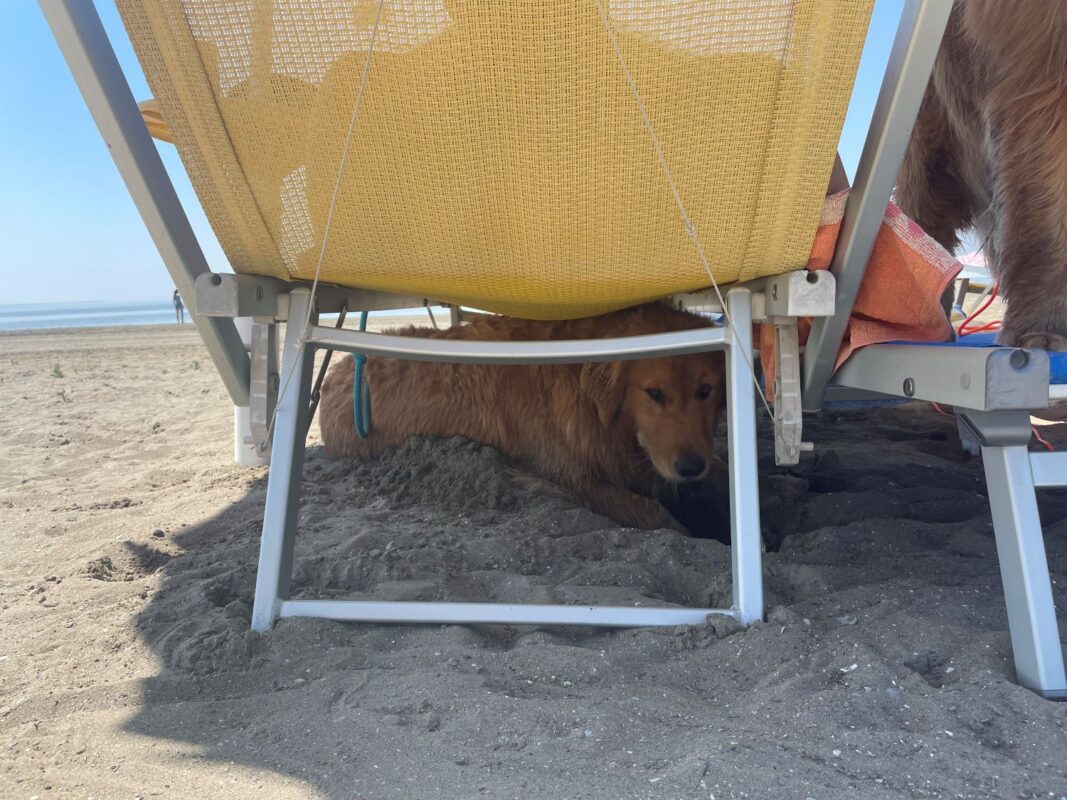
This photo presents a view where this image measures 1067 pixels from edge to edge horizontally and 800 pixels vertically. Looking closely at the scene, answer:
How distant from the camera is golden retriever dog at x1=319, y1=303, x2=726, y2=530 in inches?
112

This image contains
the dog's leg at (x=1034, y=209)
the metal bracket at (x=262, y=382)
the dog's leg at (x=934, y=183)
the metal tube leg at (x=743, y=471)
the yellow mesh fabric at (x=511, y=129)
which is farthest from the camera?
the dog's leg at (x=934, y=183)

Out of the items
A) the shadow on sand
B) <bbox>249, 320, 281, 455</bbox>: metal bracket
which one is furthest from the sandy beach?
<bbox>249, 320, 281, 455</bbox>: metal bracket

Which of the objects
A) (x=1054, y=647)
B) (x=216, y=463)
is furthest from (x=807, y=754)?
(x=216, y=463)

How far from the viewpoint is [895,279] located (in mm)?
1795

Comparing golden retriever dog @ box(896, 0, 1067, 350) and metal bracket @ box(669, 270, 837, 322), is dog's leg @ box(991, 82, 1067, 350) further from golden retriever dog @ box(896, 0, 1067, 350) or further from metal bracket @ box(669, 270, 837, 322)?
metal bracket @ box(669, 270, 837, 322)

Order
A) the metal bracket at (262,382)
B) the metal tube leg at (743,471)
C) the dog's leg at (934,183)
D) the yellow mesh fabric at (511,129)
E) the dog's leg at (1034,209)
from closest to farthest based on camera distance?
the yellow mesh fabric at (511,129) < the metal tube leg at (743,471) < the metal bracket at (262,382) < the dog's leg at (1034,209) < the dog's leg at (934,183)

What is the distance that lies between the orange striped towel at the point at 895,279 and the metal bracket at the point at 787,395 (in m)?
0.15

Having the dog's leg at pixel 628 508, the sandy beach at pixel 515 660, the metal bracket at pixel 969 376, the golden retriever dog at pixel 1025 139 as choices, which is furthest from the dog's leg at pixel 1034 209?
the dog's leg at pixel 628 508

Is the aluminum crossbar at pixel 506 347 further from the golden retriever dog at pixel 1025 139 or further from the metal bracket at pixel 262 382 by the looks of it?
the golden retriever dog at pixel 1025 139

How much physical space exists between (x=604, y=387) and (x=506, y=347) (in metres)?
1.06

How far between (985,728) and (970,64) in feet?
7.44

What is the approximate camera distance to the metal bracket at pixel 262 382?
1890 millimetres

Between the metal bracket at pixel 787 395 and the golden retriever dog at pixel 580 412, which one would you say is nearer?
the metal bracket at pixel 787 395

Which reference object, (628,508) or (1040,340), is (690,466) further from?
(1040,340)
